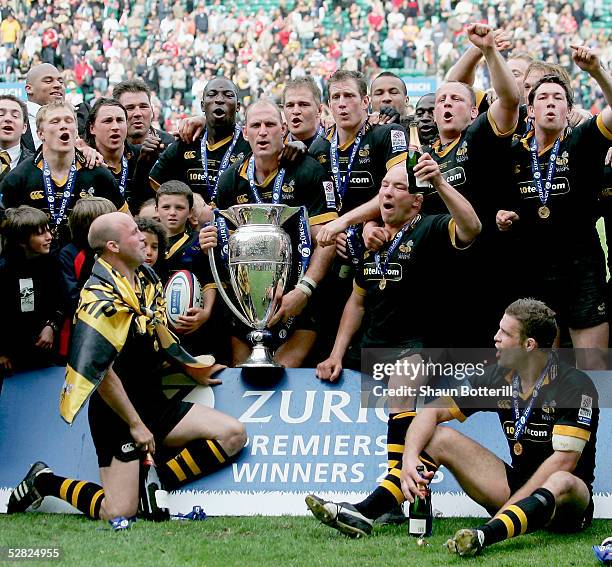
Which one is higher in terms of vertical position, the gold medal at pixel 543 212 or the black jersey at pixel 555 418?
the gold medal at pixel 543 212

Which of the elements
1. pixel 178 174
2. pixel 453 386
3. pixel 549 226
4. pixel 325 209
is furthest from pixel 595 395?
pixel 178 174

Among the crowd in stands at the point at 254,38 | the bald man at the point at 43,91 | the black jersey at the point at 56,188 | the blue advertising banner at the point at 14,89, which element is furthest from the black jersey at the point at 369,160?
the crowd in stands at the point at 254,38

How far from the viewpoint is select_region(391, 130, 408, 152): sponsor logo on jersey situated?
7336 millimetres

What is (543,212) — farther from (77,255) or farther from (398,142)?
(77,255)

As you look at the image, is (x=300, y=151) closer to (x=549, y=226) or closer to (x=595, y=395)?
(x=549, y=226)

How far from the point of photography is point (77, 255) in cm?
716

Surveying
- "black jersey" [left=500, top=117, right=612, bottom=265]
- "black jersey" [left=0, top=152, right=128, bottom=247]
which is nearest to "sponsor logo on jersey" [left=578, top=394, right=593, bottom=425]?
"black jersey" [left=500, top=117, right=612, bottom=265]

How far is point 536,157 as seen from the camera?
6777 mm

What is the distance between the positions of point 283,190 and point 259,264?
0.72 meters

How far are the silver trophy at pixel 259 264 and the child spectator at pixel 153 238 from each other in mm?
426

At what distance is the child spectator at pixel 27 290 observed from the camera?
6.97m

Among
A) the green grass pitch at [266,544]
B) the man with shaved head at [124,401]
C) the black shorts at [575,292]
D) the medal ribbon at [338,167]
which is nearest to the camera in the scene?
the green grass pitch at [266,544]

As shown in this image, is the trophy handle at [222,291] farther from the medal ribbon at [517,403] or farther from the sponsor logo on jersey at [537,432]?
the sponsor logo on jersey at [537,432]

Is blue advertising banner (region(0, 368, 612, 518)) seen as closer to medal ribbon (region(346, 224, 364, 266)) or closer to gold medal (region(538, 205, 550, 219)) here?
medal ribbon (region(346, 224, 364, 266))
